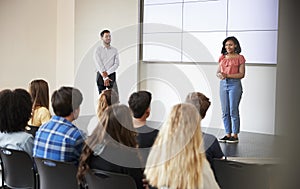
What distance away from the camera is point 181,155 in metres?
1.55

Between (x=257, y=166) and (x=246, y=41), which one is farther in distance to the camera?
(x=246, y=41)

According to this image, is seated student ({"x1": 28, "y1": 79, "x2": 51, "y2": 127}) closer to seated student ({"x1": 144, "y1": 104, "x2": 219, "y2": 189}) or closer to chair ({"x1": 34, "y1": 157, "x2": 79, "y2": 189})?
chair ({"x1": 34, "y1": 157, "x2": 79, "y2": 189})

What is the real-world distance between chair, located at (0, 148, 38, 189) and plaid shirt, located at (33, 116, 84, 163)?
0.38 feet

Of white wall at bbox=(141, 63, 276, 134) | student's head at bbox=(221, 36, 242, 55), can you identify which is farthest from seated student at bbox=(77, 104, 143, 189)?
student's head at bbox=(221, 36, 242, 55)

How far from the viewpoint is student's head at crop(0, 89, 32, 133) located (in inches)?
91.7

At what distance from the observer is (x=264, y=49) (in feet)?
16.2

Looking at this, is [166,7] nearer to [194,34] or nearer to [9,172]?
[194,34]

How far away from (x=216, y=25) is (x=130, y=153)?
3.78m

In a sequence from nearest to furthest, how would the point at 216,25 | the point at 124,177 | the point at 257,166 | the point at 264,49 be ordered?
the point at 124,177 → the point at 257,166 → the point at 264,49 → the point at 216,25

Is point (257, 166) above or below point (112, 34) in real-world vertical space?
below

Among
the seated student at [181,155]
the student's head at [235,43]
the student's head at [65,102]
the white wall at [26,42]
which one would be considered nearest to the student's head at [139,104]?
the student's head at [65,102]

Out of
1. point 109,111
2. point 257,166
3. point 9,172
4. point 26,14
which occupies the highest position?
point 26,14

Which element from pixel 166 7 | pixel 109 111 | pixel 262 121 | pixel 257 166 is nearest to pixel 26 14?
pixel 166 7

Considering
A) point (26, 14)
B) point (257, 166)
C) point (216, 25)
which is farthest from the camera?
point (26, 14)
